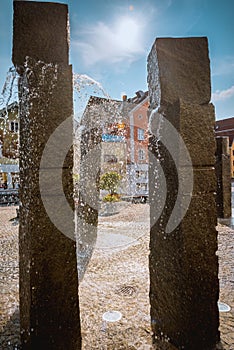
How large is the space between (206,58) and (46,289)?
2196 millimetres

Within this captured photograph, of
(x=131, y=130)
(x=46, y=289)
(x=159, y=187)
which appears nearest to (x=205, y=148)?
(x=159, y=187)

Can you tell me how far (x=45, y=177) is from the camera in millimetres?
1952

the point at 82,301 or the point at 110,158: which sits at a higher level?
the point at 110,158

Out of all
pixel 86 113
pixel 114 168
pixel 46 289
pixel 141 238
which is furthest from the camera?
pixel 114 168

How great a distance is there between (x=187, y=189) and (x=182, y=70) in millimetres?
945

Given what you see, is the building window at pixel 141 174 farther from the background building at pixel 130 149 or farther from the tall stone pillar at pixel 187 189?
the tall stone pillar at pixel 187 189

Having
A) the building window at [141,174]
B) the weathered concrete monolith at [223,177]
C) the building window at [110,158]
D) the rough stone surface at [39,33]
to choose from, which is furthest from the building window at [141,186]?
the rough stone surface at [39,33]

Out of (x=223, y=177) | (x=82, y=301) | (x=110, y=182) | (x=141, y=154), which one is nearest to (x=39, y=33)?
(x=82, y=301)

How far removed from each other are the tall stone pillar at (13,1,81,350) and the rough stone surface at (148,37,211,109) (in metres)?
0.72

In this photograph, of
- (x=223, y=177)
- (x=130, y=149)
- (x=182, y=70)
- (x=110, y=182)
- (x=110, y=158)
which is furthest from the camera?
(x=130, y=149)

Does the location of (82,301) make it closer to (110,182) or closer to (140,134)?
(110,182)

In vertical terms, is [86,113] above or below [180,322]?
above

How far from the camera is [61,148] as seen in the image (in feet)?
6.52

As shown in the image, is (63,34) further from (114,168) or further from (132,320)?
(114,168)
